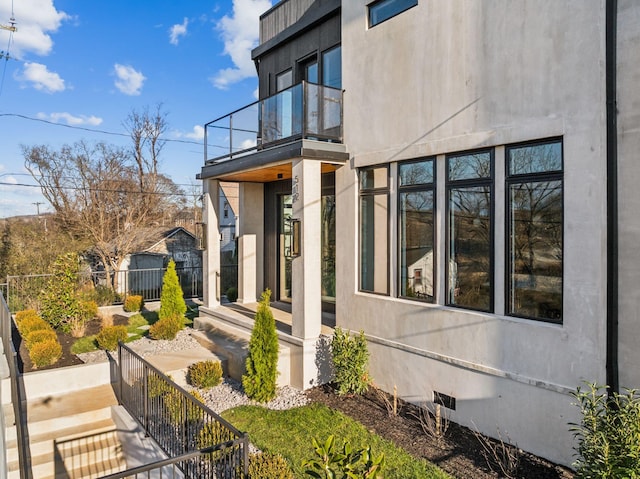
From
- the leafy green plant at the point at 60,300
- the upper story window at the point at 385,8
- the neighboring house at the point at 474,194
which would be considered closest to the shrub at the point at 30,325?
the leafy green plant at the point at 60,300

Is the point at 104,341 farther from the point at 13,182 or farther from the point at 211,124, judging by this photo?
the point at 13,182

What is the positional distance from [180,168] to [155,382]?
2542 centimetres

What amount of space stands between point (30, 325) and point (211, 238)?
13.5 ft

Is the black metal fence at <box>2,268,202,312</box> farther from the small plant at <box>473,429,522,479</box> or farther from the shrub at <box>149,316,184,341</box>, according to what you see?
the small plant at <box>473,429,522,479</box>

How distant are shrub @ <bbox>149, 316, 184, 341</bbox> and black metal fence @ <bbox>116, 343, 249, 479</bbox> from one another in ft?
9.32

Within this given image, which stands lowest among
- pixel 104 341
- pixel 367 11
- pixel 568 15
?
pixel 104 341

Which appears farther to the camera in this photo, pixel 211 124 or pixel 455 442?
pixel 211 124

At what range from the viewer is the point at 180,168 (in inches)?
1139

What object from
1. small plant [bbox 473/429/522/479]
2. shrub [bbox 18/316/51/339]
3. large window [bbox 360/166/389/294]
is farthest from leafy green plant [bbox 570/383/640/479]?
shrub [bbox 18/316/51/339]

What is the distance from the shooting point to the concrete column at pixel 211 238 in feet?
34.8

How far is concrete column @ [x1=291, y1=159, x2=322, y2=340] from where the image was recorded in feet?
24.6

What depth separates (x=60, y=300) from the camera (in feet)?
31.9

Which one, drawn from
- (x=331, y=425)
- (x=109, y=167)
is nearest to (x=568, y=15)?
(x=331, y=425)

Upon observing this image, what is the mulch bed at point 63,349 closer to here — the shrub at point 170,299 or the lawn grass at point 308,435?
the shrub at point 170,299
